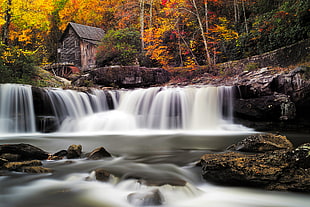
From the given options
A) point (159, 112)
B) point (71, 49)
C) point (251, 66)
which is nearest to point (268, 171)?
point (159, 112)

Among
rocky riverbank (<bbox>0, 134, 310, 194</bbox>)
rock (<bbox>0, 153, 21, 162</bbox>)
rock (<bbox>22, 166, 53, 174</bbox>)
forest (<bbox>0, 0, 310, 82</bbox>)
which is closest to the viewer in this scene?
rocky riverbank (<bbox>0, 134, 310, 194</bbox>)

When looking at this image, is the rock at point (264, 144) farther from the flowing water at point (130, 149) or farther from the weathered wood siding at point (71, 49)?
the weathered wood siding at point (71, 49)

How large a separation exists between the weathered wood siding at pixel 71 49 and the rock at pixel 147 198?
2573 centimetres

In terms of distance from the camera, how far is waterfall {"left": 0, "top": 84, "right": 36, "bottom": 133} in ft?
28.1

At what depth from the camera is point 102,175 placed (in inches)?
137

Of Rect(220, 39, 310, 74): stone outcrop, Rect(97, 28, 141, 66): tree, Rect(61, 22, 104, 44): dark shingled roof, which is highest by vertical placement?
Rect(61, 22, 104, 44): dark shingled roof

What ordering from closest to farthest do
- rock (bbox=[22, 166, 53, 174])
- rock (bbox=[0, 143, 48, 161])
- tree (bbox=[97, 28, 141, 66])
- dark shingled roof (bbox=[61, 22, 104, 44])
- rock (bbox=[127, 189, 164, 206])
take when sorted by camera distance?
rock (bbox=[127, 189, 164, 206]), rock (bbox=[22, 166, 53, 174]), rock (bbox=[0, 143, 48, 161]), tree (bbox=[97, 28, 141, 66]), dark shingled roof (bbox=[61, 22, 104, 44])

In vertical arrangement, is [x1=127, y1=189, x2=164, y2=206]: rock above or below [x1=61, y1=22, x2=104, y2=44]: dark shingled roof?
below

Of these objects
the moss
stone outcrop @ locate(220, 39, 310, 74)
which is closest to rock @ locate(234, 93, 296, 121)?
stone outcrop @ locate(220, 39, 310, 74)

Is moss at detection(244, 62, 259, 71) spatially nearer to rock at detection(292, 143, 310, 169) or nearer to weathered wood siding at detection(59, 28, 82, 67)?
rock at detection(292, 143, 310, 169)

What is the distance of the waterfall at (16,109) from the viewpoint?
8570mm

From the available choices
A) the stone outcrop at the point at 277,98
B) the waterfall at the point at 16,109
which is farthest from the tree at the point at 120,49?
the stone outcrop at the point at 277,98

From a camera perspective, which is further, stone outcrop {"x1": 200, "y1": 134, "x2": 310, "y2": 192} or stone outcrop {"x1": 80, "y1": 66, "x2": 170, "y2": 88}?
stone outcrop {"x1": 80, "y1": 66, "x2": 170, "y2": 88}

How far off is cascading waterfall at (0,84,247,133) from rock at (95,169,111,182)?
5.92 m
